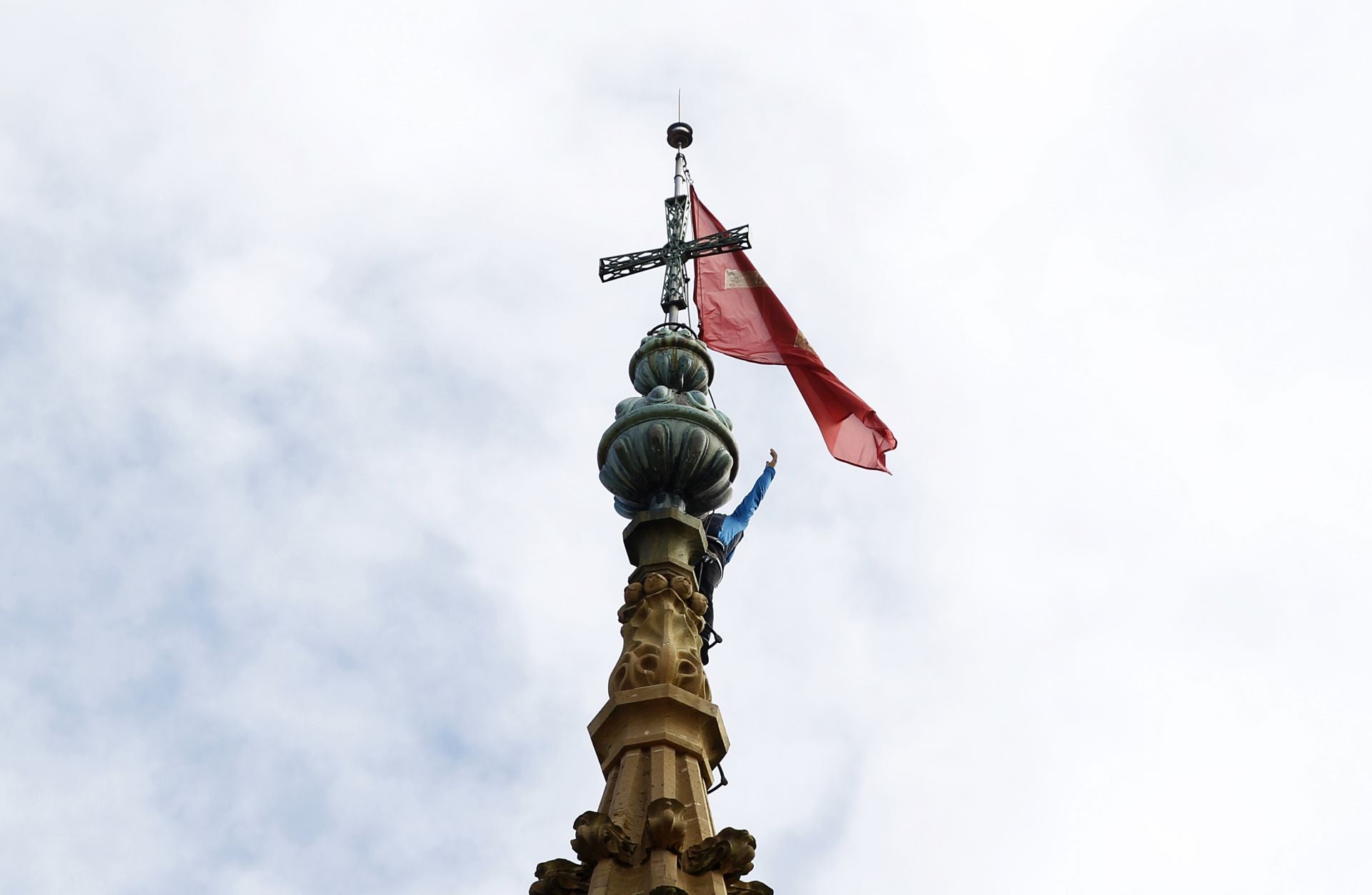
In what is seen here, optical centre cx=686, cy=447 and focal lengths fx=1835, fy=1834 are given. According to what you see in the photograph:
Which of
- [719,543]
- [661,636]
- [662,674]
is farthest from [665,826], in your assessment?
[719,543]

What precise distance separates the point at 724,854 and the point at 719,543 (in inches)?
211

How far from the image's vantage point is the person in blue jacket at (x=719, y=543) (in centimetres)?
1883

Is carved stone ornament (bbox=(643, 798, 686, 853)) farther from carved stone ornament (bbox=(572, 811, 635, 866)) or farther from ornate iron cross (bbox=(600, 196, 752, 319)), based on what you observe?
ornate iron cross (bbox=(600, 196, 752, 319))

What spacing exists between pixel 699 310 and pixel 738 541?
4.82 metres

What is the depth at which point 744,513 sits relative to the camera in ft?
66.9

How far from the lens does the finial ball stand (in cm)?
2608

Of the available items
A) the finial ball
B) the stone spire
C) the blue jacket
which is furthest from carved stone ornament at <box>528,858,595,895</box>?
the finial ball

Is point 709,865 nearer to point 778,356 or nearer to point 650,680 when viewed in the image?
point 650,680

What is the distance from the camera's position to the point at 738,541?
20359 millimetres

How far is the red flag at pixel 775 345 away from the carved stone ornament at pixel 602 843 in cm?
922

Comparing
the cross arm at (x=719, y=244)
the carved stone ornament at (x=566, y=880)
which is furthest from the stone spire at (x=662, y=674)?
the cross arm at (x=719, y=244)

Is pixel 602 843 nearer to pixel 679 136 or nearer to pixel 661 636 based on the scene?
pixel 661 636

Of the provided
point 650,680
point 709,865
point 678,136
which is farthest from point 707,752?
point 678,136

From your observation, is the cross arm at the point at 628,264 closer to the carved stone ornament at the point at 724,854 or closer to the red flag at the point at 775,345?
the red flag at the point at 775,345
